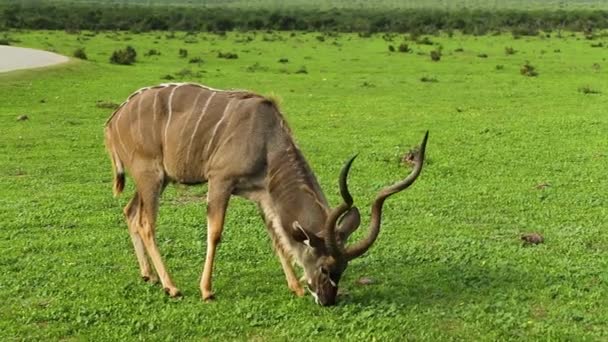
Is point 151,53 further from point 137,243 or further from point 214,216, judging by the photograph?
point 214,216

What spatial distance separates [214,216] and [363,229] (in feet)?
8.83

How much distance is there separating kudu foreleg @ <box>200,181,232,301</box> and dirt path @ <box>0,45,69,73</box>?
20564mm

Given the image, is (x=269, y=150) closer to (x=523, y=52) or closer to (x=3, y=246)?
(x=3, y=246)

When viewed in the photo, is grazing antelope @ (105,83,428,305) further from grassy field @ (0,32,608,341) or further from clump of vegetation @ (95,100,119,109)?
clump of vegetation @ (95,100,119,109)

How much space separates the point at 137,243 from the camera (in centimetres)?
828

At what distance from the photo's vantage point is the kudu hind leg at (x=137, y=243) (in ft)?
26.8

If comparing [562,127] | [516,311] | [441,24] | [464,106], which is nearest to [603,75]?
[464,106]

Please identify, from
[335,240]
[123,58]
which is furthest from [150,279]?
[123,58]

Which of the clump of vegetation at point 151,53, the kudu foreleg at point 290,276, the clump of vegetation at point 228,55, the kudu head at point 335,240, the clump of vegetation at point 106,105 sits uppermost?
the kudu head at point 335,240

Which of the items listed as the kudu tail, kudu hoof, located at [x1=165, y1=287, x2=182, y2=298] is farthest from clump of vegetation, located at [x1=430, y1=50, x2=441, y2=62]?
kudu hoof, located at [x1=165, y1=287, x2=182, y2=298]

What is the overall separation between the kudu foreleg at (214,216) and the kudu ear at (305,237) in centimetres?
81

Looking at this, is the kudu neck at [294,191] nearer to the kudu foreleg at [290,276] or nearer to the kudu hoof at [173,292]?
the kudu foreleg at [290,276]

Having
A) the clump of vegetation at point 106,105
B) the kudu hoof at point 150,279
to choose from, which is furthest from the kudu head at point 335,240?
the clump of vegetation at point 106,105

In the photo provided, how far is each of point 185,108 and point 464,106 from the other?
1483 cm
